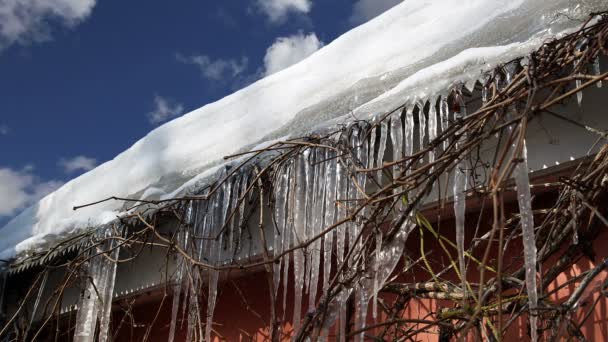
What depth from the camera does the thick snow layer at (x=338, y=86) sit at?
227cm

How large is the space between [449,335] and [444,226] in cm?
64

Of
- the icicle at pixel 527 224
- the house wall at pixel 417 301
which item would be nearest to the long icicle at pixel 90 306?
the house wall at pixel 417 301

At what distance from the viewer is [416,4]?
3.16 meters

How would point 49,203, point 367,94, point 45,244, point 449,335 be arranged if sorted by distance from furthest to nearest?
point 49,203, point 45,244, point 367,94, point 449,335

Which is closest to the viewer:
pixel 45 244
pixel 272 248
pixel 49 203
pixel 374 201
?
pixel 374 201

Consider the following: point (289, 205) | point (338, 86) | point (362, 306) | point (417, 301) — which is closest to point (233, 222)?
point (289, 205)

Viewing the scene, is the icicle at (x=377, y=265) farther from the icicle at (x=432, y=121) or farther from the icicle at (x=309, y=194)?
the icicle at (x=309, y=194)

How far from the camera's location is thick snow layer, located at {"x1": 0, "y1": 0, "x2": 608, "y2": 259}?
7.45 ft

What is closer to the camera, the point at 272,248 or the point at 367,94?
the point at 367,94

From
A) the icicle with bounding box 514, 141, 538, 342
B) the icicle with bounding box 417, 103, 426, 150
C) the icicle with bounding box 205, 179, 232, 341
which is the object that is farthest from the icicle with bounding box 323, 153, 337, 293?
the icicle with bounding box 514, 141, 538, 342

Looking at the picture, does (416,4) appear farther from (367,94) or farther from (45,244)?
(45,244)

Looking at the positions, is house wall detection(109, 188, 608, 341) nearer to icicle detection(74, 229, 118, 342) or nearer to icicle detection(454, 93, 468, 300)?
icicle detection(454, 93, 468, 300)

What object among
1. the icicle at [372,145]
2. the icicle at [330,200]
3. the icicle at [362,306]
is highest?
the icicle at [372,145]

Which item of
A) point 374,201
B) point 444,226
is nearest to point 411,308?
point 444,226
